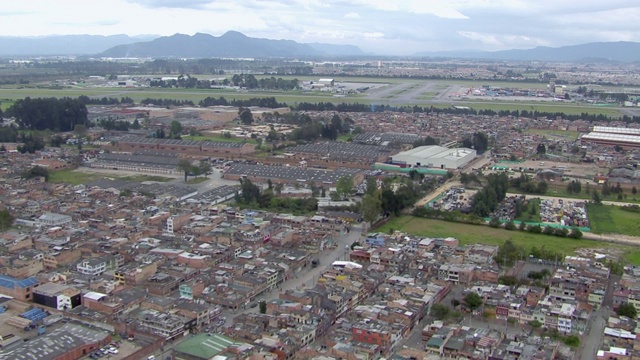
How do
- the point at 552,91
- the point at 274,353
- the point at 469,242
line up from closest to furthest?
the point at 274,353
the point at 469,242
the point at 552,91

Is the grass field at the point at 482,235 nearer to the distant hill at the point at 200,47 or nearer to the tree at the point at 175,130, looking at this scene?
the tree at the point at 175,130

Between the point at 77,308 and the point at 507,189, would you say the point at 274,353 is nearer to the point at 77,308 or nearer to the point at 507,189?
the point at 77,308

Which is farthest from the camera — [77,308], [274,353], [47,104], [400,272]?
[47,104]

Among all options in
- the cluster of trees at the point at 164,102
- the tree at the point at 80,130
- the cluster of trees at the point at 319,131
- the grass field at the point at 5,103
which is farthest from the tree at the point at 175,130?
the grass field at the point at 5,103

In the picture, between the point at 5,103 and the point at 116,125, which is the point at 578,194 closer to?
the point at 116,125

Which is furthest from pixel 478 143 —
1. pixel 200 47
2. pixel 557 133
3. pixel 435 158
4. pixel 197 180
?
pixel 200 47

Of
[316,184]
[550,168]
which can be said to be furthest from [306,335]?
[550,168]
